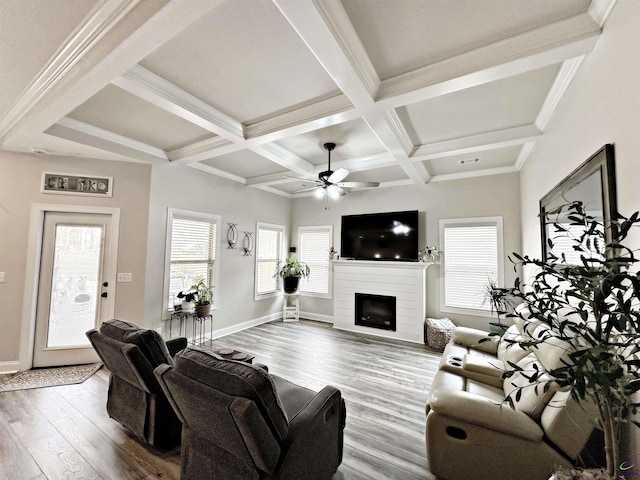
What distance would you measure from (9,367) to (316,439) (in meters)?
4.28

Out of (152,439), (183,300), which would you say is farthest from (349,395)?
(183,300)

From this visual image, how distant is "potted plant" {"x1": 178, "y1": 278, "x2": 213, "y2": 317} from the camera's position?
4277 mm

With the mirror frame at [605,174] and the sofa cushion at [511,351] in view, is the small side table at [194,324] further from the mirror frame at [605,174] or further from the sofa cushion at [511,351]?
the mirror frame at [605,174]

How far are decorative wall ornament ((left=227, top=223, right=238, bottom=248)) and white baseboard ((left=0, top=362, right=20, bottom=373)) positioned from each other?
3.14 metres

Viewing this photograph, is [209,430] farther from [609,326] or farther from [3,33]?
[3,33]

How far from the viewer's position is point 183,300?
4.40 m

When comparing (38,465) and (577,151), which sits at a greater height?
(577,151)

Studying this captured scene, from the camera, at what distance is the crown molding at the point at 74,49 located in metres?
1.71

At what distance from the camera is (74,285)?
3.75 m

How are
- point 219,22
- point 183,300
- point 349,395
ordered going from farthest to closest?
point 183,300 < point 349,395 < point 219,22

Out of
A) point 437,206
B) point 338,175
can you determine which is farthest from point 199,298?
point 437,206

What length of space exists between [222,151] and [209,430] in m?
3.25

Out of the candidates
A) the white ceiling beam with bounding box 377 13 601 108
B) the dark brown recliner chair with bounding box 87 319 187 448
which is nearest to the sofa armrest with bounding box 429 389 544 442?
the dark brown recliner chair with bounding box 87 319 187 448

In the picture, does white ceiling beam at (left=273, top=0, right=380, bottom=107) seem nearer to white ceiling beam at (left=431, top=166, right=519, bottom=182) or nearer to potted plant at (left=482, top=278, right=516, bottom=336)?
white ceiling beam at (left=431, top=166, right=519, bottom=182)
